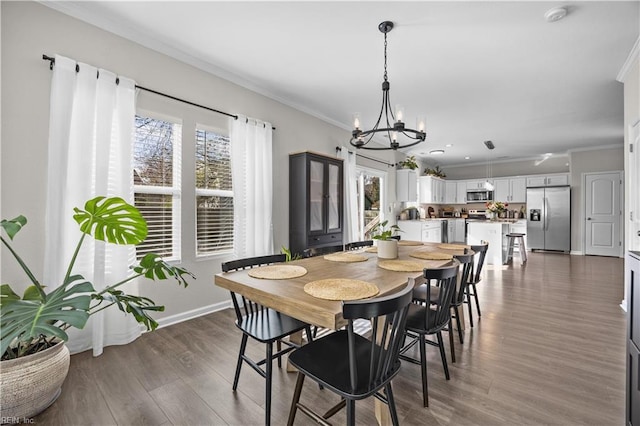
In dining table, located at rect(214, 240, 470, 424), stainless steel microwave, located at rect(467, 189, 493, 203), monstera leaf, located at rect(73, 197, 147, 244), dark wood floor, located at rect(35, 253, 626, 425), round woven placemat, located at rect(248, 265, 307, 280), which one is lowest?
dark wood floor, located at rect(35, 253, 626, 425)

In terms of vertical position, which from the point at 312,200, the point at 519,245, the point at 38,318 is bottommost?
the point at 519,245

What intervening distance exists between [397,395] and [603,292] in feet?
13.1

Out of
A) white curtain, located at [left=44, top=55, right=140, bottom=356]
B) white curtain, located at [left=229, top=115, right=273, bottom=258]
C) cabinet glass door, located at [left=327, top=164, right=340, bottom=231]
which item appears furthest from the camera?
cabinet glass door, located at [left=327, top=164, right=340, bottom=231]

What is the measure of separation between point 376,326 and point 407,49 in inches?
105

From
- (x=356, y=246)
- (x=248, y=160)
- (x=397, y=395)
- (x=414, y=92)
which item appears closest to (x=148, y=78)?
(x=248, y=160)

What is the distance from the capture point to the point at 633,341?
1.26 meters

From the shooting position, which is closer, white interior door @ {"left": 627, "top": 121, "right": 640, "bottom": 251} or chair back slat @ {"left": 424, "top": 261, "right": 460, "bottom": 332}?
chair back slat @ {"left": 424, "top": 261, "right": 460, "bottom": 332}

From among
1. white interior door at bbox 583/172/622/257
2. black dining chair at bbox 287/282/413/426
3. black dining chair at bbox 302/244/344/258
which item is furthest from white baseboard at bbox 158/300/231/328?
white interior door at bbox 583/172/622/257

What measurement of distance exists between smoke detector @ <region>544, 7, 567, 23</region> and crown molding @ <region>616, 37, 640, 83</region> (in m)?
1.01

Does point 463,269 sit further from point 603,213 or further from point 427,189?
point 603,213

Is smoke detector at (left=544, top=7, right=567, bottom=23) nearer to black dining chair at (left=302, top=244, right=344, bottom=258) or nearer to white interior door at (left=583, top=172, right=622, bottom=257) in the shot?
black dining chair at (left=302, top=244, right=344, bottom=258)

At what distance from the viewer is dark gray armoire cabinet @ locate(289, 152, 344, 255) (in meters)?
3.81

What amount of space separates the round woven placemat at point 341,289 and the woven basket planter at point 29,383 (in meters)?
1.51

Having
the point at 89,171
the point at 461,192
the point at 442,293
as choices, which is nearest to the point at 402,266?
the point at 442,293
